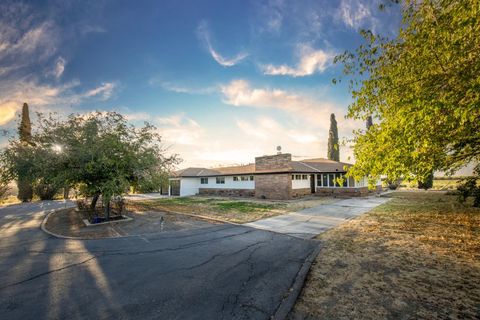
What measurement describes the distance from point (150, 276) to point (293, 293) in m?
3.66

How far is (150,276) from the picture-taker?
5.49m

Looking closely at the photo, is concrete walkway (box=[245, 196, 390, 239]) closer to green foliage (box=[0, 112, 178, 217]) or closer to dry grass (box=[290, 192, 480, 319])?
dry grass (box=[290, 192, 480, 319])

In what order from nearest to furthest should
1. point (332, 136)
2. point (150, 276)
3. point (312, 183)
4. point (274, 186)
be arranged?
1. point (150, 276)
2. point (274, 186)
3. point (312, 183)
4. point (332, 136)

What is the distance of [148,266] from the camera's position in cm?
615

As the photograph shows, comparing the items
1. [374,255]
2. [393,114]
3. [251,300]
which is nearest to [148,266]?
[251,300]

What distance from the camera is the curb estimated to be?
383 cm

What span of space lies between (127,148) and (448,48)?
47.9 feet

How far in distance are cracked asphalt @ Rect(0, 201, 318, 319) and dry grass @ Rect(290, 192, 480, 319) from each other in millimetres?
765

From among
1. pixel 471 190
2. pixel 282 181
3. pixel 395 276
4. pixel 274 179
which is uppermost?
pixel 274 179

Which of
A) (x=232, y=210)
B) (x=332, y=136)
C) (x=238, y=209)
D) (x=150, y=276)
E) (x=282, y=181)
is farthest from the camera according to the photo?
(x=332, y=136)

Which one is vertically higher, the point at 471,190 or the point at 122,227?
the point at 471,190

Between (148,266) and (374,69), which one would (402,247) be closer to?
(374,69)

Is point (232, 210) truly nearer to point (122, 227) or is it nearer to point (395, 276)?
point (122, 227)

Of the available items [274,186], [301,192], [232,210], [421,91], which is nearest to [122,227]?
[232,210]
